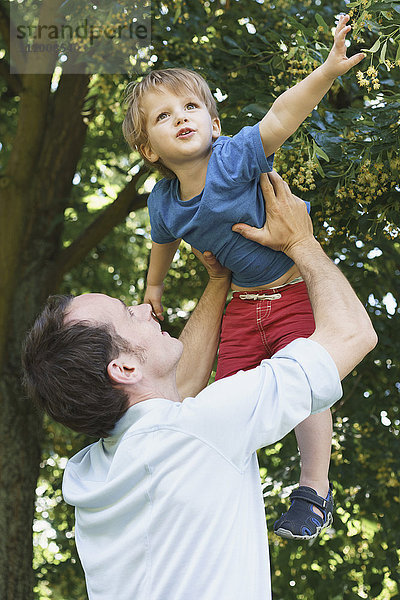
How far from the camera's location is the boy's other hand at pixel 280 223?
7.37 ft

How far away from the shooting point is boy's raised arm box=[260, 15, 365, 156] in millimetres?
1935

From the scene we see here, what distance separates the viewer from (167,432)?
1.85 meters

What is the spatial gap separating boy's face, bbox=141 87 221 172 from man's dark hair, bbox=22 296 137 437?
61 centimetres

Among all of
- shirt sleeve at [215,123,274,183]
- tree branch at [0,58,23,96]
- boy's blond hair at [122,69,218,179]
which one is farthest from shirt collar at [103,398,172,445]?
tree branch at [0,58,23,96]

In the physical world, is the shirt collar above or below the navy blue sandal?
above

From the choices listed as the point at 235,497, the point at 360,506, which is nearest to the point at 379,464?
the point at 360,506

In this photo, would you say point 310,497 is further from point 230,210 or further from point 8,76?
point 8,76

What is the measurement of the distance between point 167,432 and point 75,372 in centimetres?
30

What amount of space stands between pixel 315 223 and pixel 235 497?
141 centimetres

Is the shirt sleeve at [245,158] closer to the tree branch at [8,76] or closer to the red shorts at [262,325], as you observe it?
the red shorts at [262,325]

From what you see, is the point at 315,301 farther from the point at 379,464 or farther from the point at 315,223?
the point at 379,464

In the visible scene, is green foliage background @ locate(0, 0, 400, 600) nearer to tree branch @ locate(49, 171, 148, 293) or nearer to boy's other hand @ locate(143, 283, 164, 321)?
tree branch @ locate(49, 171, 148, 293)

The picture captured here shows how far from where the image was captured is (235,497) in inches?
72.9

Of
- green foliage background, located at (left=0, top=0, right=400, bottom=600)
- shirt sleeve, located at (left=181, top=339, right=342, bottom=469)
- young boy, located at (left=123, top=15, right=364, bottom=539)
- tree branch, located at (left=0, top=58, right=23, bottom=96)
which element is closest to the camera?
shirt sleeve, located at (left=181, top=339, right=342, bottom=469)
